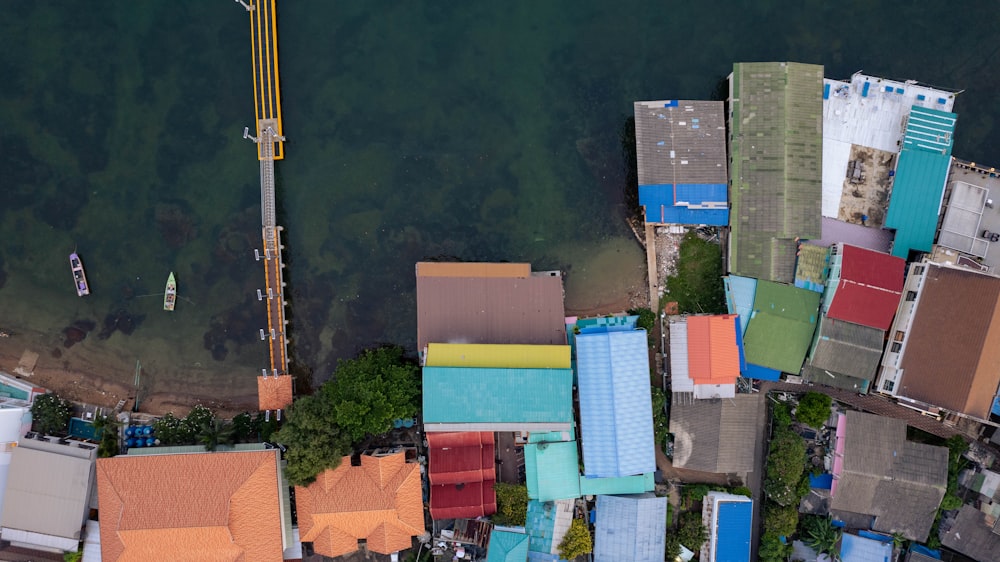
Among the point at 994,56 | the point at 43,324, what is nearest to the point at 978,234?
the point at 994,56

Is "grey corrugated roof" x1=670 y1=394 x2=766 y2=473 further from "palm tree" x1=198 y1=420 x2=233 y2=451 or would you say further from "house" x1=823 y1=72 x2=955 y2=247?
"palm tree" x1=198 y1=420 x2=233 y2=451

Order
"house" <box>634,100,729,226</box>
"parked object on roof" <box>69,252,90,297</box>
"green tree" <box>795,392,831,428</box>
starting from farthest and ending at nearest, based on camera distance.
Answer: "parked object on roof" <box>69,252,90,297</box>
"house" <box>634,100,729,226</box>
"green tree" <box>795,392,831,428</box>

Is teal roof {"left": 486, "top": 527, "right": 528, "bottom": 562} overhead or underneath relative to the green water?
underneath

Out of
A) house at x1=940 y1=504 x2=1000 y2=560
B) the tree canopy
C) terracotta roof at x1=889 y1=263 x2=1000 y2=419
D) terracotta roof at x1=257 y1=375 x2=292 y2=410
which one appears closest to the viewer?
terracotta roof at x1=889 y1=263 x2=1000 y2=419

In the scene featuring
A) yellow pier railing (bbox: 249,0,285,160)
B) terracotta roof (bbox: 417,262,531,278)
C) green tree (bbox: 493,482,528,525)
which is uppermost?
yellow pier railing (bbox: 249,0,285,160)

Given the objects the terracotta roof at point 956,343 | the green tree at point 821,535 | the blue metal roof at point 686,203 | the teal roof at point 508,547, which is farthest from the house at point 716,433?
the blue metal roof at point 686,203

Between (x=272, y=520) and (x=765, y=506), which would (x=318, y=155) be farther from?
(x=765, y=506)

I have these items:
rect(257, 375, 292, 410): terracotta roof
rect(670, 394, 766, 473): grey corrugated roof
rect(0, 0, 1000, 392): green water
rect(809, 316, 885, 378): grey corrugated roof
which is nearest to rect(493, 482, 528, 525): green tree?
rect(670, 394, 766, 473): grey corrugated roof

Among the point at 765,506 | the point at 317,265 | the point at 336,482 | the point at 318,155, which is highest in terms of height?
the point at 318,155
